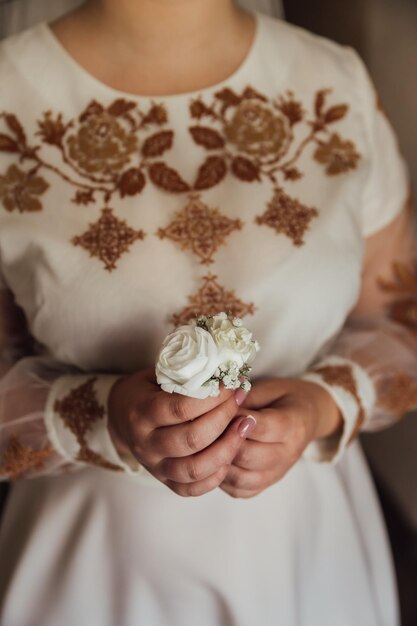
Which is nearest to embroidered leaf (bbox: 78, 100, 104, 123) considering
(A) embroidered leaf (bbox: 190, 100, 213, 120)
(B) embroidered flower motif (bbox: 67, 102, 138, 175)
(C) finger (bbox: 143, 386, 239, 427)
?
(B) embroidered flower motif (bbox: 67, 102, 138, 175)

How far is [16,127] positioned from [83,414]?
320 mm

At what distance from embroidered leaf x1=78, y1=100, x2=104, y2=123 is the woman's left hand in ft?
1.13

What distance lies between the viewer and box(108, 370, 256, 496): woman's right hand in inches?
20.5

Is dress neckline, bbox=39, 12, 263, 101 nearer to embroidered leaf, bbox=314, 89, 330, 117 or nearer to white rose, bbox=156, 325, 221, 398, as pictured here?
embroidered leaf, bbox=314, 89, 330, 117

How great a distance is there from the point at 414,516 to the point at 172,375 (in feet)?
2.11

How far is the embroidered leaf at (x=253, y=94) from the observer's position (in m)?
0.73

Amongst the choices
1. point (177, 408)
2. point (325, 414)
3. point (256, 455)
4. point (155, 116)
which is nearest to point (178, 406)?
point (177, 408)

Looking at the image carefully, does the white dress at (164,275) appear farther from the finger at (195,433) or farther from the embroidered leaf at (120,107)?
the finger at (195,433)

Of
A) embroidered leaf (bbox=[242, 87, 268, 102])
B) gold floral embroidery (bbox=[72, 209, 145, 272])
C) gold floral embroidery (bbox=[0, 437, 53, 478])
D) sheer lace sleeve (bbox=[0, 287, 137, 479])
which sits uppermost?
embroidered leaf (bbox=[242, 87, 268, 102])

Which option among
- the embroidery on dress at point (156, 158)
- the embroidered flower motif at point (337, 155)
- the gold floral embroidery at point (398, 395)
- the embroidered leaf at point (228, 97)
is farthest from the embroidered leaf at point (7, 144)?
the gold floral embroidery at point (398, 395)

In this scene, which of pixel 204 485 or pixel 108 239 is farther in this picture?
pixel 108 239

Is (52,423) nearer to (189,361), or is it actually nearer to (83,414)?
(83,414)

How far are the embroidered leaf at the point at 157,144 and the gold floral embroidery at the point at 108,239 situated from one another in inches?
3.4

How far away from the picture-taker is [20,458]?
Answer: 0.67 meters
